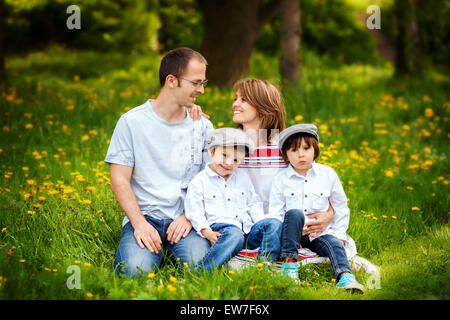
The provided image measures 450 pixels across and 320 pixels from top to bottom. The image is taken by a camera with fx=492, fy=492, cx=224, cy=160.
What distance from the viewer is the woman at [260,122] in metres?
3.44

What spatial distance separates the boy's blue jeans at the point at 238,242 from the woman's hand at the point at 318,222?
8.0 inches

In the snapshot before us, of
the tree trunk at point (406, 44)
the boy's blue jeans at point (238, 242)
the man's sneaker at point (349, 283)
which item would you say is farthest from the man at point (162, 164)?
the tree trunk at point (406, 44)

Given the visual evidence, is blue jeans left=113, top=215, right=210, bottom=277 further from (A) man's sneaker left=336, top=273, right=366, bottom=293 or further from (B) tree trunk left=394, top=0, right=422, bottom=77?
(B) tree trunk left=394, top=0, right=422, bottom=77

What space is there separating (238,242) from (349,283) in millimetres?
705

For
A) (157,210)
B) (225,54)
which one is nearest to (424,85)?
(225,54)

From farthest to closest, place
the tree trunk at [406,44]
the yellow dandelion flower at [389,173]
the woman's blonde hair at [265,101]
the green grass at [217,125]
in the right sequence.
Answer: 1. the tree trunk at [406,44]
2. the yellow dandelion flower at [389,173]
3. the woman's blonde hair at [265,101]
4. the green grass at [217,125]

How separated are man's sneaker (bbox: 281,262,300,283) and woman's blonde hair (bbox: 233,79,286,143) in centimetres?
94

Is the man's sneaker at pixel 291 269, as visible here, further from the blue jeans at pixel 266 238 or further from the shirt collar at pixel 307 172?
the shirt collar at pixel 307 172

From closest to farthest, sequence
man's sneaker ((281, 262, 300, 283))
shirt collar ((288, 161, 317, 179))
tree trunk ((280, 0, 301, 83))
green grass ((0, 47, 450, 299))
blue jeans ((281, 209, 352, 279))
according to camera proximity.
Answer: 1. green grass ((0, 47, 450, 299))
2. man's sneaker ((281, 262, 300, 283))
3. blue jeans ((281, 209, 352, 279))
4. shirt collar ((288, 161, 317, 179))
5. tree trunk ((280, 0, 301, 83))

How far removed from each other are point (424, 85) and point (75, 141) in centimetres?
671

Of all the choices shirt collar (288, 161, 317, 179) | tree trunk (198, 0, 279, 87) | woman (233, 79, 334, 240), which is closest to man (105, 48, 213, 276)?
woman (233, 79, 334, 240)

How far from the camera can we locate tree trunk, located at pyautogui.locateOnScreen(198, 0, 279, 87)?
7.97m

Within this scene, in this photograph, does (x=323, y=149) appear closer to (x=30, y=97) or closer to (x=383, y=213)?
(x=383, y=213)

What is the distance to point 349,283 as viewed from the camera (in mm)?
2910
